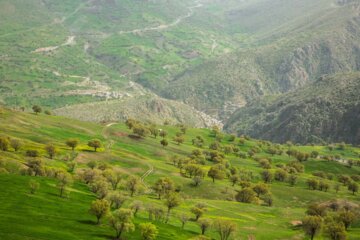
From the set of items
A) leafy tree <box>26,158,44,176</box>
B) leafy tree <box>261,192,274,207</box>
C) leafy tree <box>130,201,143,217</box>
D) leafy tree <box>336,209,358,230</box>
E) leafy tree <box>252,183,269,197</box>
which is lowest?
leafy tree <box>261,192,274,207</box>

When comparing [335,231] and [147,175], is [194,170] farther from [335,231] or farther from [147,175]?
[335,231]

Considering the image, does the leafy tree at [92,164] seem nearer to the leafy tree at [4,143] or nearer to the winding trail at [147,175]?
the winding trail at [147,175]

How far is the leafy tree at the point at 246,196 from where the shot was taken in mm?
166750

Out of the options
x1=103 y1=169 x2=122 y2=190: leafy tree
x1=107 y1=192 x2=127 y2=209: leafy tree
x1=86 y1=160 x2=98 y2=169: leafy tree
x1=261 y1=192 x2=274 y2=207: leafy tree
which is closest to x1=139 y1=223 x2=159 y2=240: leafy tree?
x1=107 y1=192 x2=127 y2=209: leafy tree

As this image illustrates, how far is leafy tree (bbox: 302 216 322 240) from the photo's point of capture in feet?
376

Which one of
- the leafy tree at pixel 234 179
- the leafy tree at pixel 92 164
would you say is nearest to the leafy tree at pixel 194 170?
the leafy tree at pixel 234 179

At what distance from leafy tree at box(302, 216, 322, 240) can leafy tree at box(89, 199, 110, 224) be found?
51.9 m

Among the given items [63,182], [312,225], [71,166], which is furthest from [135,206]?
[312,225]

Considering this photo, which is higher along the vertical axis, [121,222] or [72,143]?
[72,143]

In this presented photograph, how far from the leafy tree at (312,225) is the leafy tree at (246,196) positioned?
50.9 meters

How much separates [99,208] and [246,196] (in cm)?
8128

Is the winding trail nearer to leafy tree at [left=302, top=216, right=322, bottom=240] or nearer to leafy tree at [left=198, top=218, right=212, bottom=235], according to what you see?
leafy tree at [left=198, top=218, right=212, bottom=235]

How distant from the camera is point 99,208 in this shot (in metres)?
98.3

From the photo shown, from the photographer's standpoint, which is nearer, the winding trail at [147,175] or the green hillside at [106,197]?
the green hillside at [106,197]
